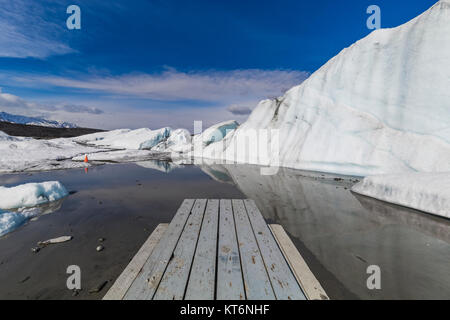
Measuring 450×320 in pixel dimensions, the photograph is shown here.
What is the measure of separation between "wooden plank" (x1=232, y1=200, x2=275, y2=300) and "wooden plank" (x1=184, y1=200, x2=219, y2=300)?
1.03ft

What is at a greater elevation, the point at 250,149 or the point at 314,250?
the point at 250,149

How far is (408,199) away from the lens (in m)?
6.35

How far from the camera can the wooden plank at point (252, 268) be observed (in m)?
1.83

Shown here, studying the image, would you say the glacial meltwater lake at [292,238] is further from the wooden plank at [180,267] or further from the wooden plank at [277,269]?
the wooden plank at [180,267]

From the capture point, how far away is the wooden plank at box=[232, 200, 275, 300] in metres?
1.83

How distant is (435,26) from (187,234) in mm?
15617

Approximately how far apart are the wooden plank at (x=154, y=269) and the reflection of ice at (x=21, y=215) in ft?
13.6

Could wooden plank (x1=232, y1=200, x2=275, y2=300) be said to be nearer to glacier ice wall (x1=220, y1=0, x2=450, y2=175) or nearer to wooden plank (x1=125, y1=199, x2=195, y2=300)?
wooden plank (x1=125, y1=199, x2=195, y2=300)

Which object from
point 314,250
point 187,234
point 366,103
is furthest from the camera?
point 366,103

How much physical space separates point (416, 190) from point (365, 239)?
348 cm

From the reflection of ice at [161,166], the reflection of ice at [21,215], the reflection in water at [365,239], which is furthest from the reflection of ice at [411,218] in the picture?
the reflection of ice at [161,166]

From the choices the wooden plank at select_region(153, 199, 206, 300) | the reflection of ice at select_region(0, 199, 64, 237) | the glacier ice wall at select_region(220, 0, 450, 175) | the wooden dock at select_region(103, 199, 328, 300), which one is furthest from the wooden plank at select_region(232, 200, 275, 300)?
the glacier ice wall at select_region(220, 0, 450, 175)
